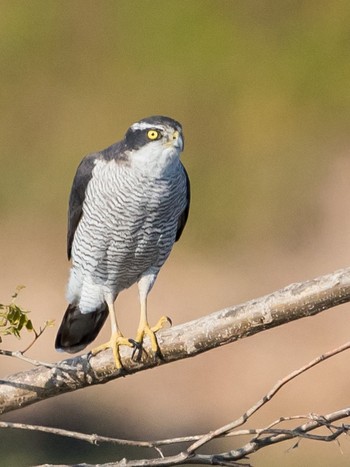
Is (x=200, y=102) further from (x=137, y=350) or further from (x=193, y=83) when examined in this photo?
(x=137, y=350)

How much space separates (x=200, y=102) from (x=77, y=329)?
774 cm

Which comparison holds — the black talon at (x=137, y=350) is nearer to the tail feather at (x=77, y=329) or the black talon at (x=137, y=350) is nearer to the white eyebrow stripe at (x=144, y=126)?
the white eyebrow stripe at (x=144, y=126)

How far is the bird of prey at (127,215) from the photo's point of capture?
5195 mm

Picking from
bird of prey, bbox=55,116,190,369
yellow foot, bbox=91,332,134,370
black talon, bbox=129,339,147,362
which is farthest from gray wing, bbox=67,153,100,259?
black talon, bbox=129,339,147,362

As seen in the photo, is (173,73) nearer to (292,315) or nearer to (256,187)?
(256,187)

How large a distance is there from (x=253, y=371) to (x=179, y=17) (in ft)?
16.9

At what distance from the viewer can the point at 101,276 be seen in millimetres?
5762

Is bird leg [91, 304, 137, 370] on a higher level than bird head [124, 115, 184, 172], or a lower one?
lower

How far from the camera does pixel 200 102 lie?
44.5 ft

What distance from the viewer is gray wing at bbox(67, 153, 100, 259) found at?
5566mm

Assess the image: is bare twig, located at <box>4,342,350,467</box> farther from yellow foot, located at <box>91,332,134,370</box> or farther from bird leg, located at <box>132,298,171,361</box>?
yellow foot, located at <box>91,332,134,370</box>

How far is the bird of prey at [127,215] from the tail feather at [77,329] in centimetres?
10

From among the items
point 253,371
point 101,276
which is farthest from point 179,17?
point 101,276

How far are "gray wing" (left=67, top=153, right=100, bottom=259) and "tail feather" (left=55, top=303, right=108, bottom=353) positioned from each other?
49cm
